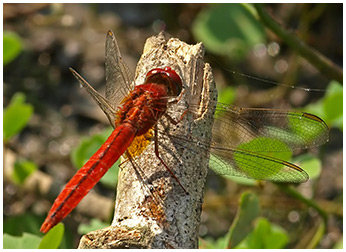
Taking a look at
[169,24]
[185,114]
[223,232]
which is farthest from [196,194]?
[169,24]

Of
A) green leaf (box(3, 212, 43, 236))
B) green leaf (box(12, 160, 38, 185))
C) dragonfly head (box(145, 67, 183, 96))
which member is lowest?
green leaf (box(3, 212, 43, 236))

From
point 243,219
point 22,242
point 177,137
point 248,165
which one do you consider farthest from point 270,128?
point 22,242

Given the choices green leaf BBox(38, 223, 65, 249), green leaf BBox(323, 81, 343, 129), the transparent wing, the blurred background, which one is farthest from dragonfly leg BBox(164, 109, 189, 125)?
the blurred background

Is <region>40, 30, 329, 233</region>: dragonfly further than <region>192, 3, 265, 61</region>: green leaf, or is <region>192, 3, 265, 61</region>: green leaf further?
<region>192, 3, 265, 61</region>: green leaf

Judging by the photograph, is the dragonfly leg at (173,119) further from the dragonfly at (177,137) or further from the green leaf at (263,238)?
the green leaf at (263,238)

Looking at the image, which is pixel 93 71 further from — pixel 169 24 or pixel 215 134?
pixel 215 134

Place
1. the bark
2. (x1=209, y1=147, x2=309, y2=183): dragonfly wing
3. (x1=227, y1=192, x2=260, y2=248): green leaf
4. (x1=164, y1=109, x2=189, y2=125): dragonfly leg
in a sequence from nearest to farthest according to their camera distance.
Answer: the bark
(x1=164, y1=109, x2=189, y2=125): dragonfly leg
(x1=209, y1=147, x2=309, y2=183): dragonfly wing
(x1=227, y1=192, x2=260, y2=248): green leaf

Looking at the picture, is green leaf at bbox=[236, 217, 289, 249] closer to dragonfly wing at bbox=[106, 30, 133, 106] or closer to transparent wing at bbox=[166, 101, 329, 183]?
transparent wing at bbox=[166, 101, 329, 183]

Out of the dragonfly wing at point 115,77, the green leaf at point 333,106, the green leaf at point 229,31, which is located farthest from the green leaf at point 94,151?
the green leaf at point 229,31
